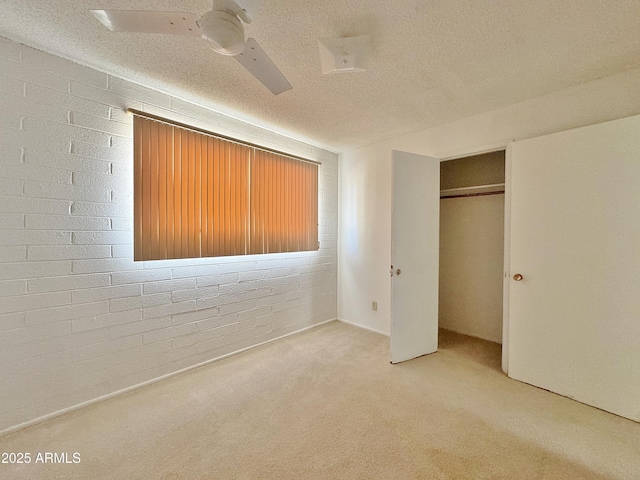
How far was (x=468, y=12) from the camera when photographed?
1390mm

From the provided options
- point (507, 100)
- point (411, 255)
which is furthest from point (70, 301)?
point (507, 100)

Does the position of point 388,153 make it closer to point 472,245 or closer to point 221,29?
point 472,245

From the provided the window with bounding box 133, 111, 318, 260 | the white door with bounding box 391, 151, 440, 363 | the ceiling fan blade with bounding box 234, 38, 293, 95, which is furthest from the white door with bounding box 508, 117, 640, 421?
the window with bounding box 133, 111, 318, 260

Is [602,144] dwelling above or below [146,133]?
below

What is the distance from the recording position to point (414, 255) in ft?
8.82

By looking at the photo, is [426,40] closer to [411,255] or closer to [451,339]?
[411,255]

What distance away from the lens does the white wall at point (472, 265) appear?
310 centimetres

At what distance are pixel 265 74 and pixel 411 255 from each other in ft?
6.72

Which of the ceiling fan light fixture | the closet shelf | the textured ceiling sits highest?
the textured ceiling

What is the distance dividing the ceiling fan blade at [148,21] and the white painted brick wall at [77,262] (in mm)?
1062

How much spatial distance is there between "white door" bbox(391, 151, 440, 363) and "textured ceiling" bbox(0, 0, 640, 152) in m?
0.61

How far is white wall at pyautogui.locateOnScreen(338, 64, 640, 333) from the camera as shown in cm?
200

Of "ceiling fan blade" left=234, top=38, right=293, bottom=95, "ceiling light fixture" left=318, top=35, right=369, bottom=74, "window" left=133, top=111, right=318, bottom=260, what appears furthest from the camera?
"window" left=133, top=111, right=318, bottom=260

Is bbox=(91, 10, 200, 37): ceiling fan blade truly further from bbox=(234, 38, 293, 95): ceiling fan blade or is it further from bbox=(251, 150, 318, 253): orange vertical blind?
bbox=(251, 150, 318, 253): orange vertical blind
